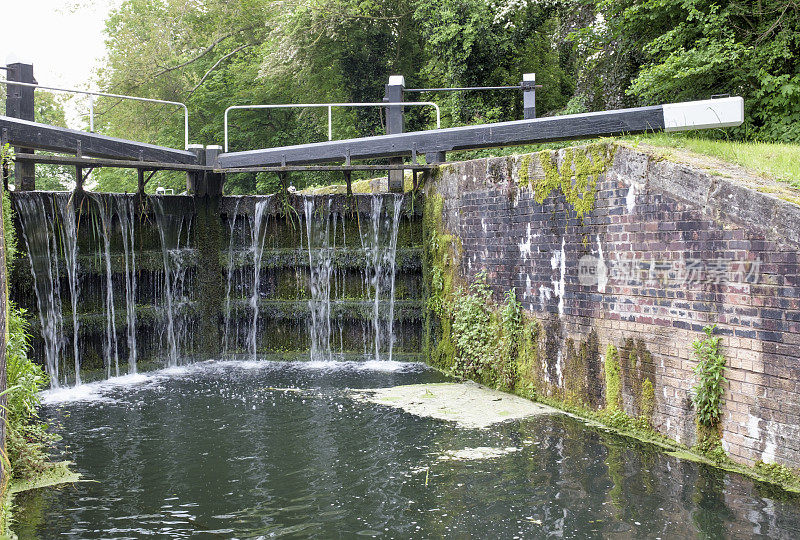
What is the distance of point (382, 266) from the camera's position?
36.0 ft

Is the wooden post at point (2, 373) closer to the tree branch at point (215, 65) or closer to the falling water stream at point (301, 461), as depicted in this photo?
the falling water stream at point (301, 461)

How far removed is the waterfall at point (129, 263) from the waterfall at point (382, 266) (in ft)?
11.0

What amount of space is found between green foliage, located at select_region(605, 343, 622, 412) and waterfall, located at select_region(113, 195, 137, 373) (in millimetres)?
6639

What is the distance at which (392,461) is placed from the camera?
19.3 feet

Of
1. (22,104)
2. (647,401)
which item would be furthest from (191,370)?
(647,401)

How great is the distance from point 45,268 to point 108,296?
3.24ft

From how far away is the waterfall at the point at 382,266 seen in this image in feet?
35.7

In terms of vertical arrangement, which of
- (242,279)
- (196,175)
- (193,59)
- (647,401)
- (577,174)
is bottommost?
(647,401)

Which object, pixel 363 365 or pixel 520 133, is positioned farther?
→ pixel 363 365

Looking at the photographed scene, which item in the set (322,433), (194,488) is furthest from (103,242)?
(194,488)

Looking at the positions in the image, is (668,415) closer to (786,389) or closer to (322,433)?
(786,389)

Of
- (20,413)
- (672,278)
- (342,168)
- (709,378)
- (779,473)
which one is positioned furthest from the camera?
(342,168)

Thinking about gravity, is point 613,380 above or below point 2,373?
below

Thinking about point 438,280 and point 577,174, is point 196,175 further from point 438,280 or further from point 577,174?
point 577,174
